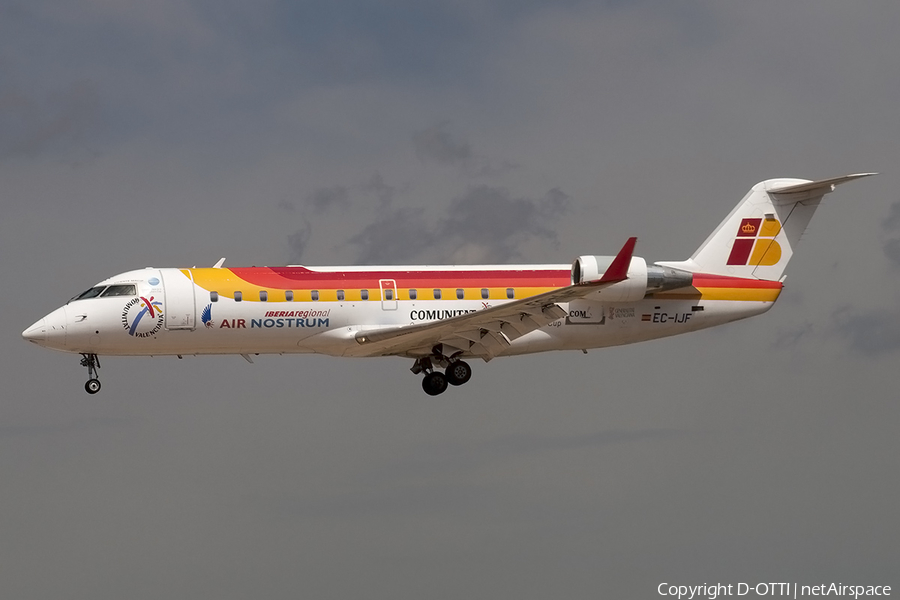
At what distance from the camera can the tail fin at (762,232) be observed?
39.8m

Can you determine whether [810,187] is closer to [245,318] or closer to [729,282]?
[729,282]

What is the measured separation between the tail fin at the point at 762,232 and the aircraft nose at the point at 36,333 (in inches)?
725

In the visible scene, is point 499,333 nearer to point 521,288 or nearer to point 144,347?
point 521,288

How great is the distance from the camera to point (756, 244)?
4003 cm

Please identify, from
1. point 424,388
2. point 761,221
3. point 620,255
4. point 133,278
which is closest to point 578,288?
point 620,255

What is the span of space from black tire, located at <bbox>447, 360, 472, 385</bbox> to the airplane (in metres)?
0.03

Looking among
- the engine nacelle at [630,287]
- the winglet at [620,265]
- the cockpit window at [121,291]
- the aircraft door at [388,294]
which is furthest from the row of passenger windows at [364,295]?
the winglet at [620,265]

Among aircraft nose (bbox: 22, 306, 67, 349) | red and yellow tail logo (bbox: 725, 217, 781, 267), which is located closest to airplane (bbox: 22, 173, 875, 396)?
aircraft nose (bbox: 22, 306, 67, 349)

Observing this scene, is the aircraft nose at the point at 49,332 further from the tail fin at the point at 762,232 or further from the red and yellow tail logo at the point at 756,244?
the red and yellow tail logo at the point at 756,244

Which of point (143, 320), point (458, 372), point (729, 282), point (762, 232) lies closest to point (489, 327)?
point (458, 372)

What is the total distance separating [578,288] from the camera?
32469mm

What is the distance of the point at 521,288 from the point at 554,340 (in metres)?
1.88

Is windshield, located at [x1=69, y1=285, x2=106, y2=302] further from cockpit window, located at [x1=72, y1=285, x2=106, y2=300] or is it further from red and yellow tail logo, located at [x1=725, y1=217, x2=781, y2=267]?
red and yellow tail logo, located at [x1=725, y1=217, x2=781, y2=267]

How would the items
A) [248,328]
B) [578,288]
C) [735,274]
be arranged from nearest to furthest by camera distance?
[578,288] < [248,328] < [735,274]
